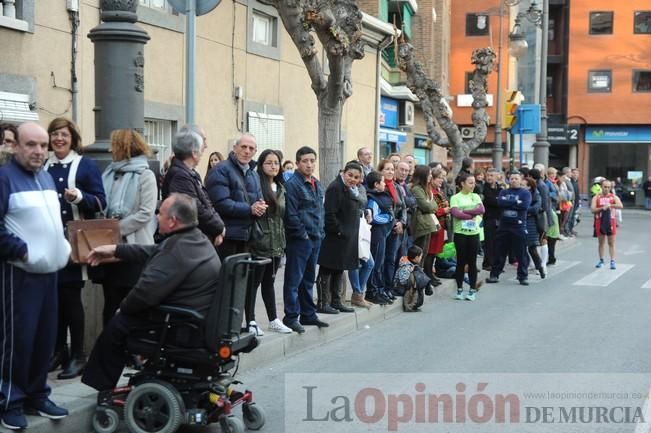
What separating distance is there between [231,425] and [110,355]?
972mm

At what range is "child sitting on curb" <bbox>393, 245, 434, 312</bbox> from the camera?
40.2 ft

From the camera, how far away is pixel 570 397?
7.39 m

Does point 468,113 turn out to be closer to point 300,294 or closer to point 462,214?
point 462,214

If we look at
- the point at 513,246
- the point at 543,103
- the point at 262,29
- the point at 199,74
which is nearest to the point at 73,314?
the point at 199,74

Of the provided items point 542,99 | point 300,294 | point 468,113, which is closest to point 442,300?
point 300,294

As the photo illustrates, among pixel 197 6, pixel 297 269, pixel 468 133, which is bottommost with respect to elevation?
pixel 297 269

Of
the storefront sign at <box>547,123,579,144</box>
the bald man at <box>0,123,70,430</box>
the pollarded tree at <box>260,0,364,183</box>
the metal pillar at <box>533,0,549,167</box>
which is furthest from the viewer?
the storefront sign at <box>547,123,579,144</box>

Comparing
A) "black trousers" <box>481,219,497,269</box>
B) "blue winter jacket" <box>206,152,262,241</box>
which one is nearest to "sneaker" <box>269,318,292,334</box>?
"blue winter jacket" <box>206,152,262,241</box>

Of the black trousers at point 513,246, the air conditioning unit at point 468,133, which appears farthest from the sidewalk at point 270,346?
the air conditioning unit at point 468,133

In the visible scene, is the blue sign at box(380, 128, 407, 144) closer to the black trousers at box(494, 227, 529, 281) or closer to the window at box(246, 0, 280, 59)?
the window at box(246, 0, 280, 59)

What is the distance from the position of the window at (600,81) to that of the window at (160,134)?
40.3 metres

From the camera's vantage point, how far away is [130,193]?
24.0ft

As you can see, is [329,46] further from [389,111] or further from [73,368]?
[389,111]

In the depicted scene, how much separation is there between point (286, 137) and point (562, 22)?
3701cm
